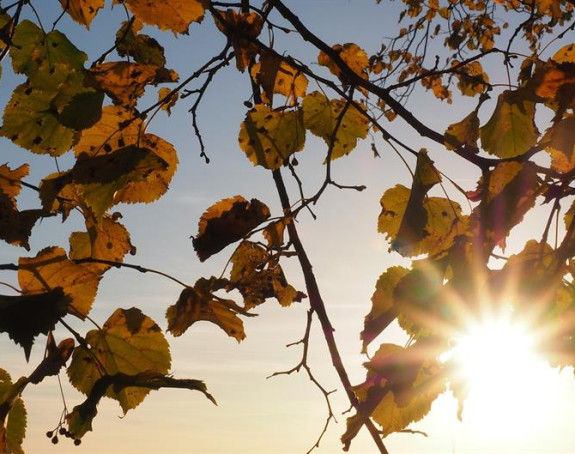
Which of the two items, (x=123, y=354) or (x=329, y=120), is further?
(x=329, y=120)

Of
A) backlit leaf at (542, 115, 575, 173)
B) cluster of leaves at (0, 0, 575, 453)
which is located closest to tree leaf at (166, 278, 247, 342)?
cluster of leaves at (0, 0, 575, 453)

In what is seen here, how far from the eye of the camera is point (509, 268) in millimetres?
1255

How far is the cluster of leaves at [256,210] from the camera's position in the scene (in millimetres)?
1249

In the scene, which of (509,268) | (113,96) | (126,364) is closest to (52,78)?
(113,96)

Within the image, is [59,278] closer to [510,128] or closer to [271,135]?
[271,135]

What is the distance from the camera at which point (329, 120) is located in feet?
6.61

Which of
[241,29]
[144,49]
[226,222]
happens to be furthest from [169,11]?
[144,49]

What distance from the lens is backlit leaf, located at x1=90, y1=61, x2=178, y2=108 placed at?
1542mm

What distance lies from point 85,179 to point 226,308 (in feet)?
1.99

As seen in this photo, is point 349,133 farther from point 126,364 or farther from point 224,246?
point 126,364

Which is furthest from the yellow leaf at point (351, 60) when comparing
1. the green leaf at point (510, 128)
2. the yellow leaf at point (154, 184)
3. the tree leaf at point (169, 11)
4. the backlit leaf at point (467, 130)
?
the tree leaf at point (169, 11)

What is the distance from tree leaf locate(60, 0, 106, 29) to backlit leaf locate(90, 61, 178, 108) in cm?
22

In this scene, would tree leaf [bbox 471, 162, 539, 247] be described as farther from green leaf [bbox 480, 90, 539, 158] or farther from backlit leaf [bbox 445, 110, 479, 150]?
backlit leaf [bbox 445, 110, 479, 150]

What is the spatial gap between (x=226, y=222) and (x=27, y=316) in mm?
694
